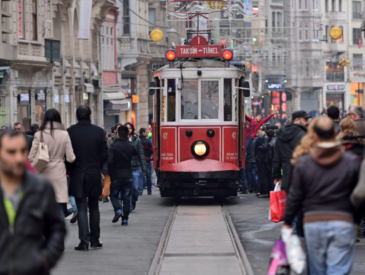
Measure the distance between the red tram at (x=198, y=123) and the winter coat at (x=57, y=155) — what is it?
822 cm

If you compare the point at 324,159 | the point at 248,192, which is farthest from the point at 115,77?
the point at 324,159

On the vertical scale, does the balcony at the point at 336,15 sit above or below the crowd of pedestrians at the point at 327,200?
above

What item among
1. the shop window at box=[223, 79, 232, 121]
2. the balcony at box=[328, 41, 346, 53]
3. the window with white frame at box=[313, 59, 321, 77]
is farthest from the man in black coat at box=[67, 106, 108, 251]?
the balcony at box=[328, 41, 346, 53]

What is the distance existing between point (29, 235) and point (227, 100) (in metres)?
15.3

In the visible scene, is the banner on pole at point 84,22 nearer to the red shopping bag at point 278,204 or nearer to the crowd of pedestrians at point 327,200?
the red shopping bag at point 278,204

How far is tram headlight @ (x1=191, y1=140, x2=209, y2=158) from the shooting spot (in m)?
20.4

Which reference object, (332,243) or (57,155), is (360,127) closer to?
(57,155)

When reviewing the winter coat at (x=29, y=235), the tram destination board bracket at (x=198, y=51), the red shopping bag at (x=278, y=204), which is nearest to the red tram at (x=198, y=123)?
the tram destination board bracket at (x=198, y=51)

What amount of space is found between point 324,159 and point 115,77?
44832 millimetres

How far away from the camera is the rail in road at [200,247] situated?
11320 mm

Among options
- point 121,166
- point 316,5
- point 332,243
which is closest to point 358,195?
point 332,243

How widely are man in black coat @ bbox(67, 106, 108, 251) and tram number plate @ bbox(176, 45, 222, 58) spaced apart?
868 centimetres

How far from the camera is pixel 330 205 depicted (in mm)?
7062

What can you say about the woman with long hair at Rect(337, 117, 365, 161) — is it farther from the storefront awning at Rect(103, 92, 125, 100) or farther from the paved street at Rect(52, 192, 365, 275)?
the storefront awning at Rect(103, 92, 125, 100)
